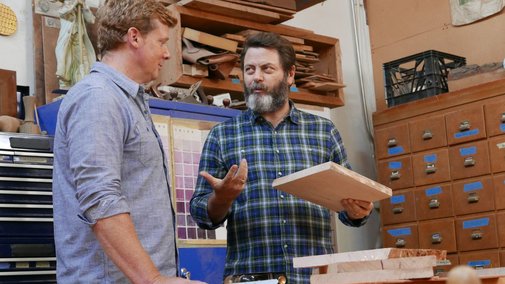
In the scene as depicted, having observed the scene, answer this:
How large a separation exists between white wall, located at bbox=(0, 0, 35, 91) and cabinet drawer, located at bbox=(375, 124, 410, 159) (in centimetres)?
258

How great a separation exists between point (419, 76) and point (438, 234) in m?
1.09

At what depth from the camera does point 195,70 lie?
448 cm

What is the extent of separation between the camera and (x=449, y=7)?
589 cm

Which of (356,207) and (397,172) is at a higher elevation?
(397,172)

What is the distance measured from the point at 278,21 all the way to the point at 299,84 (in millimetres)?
436

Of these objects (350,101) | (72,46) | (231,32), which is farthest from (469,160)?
(72,46)

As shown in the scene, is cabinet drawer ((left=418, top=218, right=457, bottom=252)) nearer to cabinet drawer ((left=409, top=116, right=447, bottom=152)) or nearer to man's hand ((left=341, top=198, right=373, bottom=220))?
cabinet drawer ((left=409, top=116, right=447, bottom=152))

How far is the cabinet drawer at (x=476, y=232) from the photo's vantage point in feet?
16.6

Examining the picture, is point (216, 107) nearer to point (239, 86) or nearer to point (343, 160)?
point (239, 86)

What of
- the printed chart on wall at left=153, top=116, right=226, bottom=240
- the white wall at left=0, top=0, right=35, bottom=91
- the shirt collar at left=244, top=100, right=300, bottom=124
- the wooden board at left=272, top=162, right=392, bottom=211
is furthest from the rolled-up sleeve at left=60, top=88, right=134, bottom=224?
the white wall at left=0, top=0, right=35, bottom=91

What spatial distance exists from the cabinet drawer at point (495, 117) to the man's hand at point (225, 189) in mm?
2964

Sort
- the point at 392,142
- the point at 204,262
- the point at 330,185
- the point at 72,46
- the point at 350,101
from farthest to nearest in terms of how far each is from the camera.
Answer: the point at 350,101 → the point at 392,142 → the point at 72,46 → the point at 204,262 → the point at 330,185

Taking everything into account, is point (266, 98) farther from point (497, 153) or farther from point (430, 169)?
point (430, 169)

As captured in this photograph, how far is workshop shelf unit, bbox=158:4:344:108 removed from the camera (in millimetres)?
4461
